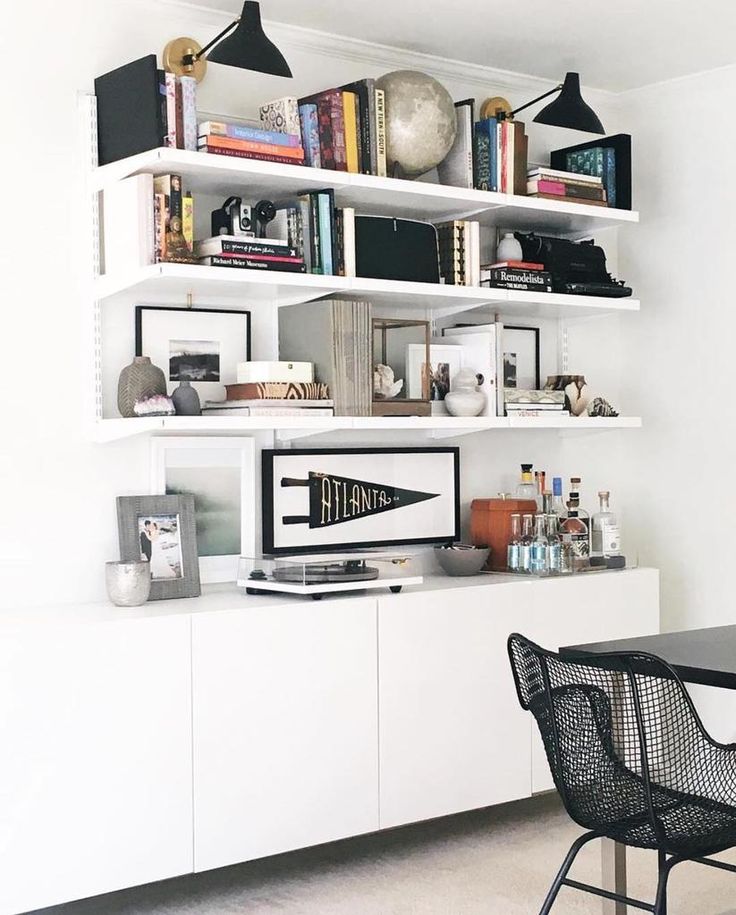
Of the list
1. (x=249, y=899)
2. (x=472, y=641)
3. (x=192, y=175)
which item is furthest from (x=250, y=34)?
(x=249, y=899)

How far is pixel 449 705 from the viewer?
12.3 ft

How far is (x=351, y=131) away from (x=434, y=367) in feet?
2.59

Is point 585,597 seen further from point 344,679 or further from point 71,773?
point 71,773

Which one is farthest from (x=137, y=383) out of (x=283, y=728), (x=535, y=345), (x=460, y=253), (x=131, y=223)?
(x=535, y=345)

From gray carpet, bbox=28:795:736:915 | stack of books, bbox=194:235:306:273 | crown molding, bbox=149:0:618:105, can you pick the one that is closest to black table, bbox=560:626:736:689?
gray carpet, bbox=28:795:736:915

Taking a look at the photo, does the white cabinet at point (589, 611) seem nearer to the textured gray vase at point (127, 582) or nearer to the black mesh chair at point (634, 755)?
the textured gray vase at point (127, 582)

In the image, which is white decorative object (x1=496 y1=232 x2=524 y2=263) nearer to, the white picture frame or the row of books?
the row of books

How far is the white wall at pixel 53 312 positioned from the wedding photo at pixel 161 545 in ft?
0.35

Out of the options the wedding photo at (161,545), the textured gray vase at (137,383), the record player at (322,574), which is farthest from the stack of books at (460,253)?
the wedding photo at (161,545)

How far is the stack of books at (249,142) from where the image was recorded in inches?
134

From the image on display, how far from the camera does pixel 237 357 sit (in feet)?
12.4

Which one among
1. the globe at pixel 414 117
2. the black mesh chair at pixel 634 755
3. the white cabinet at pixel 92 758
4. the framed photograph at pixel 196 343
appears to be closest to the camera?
the black mesh chair at pixel 634 755

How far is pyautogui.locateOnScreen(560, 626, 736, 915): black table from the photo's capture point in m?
2.47

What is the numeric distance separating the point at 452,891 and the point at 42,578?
4.57 feet
